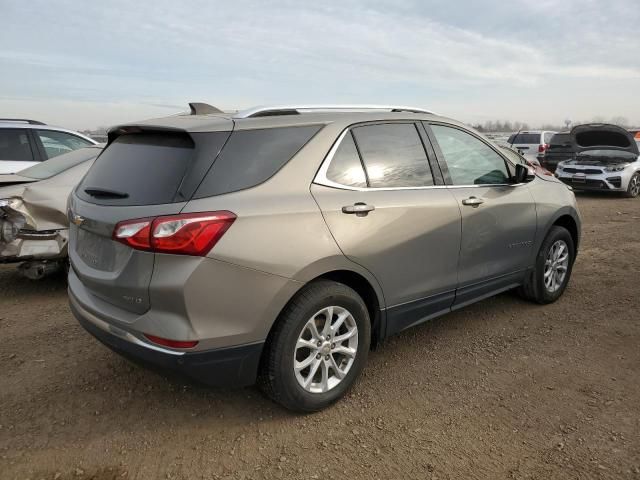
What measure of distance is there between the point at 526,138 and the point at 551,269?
557 inches

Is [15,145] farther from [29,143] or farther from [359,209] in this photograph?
[359,209]

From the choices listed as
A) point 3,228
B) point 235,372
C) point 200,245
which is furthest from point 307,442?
point 3,228

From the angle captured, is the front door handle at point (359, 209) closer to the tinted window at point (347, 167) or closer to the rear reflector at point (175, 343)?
the tinted window at point (347, 167)

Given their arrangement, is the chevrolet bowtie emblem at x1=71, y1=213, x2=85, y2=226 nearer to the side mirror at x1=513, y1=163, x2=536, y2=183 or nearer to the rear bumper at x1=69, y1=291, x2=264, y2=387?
the rear bumper at x1=69, y1=291, x2=264, y2=387

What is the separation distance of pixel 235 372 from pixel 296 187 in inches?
39.5

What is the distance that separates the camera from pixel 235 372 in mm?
2516

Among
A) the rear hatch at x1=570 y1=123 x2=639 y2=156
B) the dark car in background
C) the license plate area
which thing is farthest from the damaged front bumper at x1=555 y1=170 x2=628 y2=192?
the dark car in background

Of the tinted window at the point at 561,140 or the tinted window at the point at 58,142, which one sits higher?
the tinted window at the point at 561,140

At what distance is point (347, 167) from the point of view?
9.59 feet

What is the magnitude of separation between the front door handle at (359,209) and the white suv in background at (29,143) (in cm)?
508

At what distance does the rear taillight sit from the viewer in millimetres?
2287

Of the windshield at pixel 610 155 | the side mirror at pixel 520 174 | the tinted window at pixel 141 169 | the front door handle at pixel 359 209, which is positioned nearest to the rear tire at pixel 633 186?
the windshield at pixel 610 155

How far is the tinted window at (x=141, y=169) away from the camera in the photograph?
8.04ft

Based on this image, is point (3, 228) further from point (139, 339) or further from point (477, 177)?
point (477, 177)
